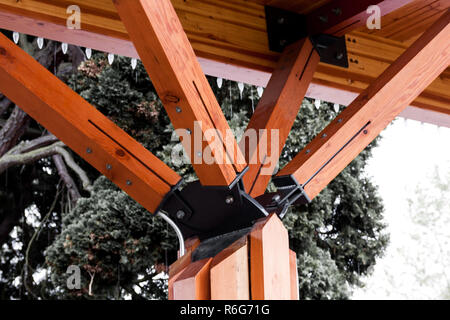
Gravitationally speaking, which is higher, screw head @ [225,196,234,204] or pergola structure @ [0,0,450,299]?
pergola structure @ [0,0,450,299]

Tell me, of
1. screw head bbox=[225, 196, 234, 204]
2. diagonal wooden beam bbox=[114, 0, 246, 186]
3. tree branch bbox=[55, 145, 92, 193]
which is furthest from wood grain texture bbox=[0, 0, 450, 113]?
tree branch bbox=[55, 145, 92, 193]

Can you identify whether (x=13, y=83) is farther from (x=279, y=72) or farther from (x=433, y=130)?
→ (x=433, y=130)

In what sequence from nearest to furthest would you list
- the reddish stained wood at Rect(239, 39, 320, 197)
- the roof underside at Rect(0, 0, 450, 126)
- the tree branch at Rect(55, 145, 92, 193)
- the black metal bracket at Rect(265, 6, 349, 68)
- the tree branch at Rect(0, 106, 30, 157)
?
the reddish stained wood at Rect(239, 39, 320, 197) → the roof underside at Rect(0, 0, 450, 126) → the black metal bracket at Rect(265, 6, 349, 68) → the tree branch at Rect(55, 145, 92, 193) → the tree branch at Rect(0, 106, 30, 157)

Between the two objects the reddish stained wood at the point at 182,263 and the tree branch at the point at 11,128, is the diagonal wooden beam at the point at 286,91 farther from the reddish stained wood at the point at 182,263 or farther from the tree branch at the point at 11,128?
the tree branch at the point at 11,128

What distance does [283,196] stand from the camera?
71.8 inches

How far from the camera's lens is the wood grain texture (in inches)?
Answer: 85.4

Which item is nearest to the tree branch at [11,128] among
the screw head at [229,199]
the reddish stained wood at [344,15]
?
the reddish stained wood at [344,15]

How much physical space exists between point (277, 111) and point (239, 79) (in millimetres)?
540

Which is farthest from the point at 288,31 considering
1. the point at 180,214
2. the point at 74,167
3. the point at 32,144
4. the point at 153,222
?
the point at 32,144

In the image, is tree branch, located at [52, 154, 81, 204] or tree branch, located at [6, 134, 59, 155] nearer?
tree branch, located at [52, 154, 81, 204]

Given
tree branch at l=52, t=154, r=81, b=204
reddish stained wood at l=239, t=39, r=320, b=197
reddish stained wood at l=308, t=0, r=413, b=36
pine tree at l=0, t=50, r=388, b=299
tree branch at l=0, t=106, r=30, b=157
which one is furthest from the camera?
tree branch at l=0, t=106, r=30, b=157

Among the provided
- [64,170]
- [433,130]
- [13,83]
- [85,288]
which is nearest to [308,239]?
[85,288]

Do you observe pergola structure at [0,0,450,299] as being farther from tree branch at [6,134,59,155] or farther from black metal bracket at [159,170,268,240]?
tree branch at [6,134,59,155]

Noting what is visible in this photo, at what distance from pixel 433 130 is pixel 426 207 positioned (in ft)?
Result: 8.61
